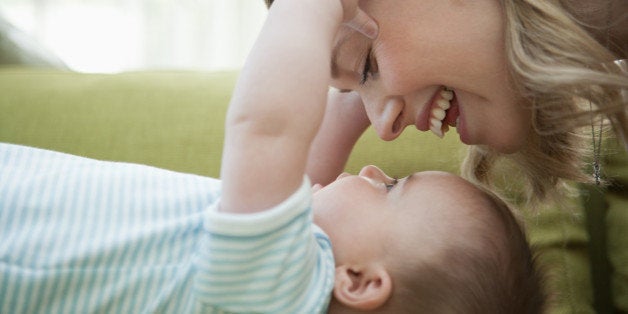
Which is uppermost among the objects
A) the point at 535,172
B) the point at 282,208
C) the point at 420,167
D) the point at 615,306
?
the point at 282,208

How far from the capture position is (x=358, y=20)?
3.08ft

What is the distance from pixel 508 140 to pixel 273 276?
1.56ft

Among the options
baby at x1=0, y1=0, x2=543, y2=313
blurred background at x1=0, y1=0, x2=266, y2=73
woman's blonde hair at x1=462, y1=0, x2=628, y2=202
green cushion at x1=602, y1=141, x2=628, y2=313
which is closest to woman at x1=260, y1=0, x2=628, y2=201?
woman's blonde hair at x1=462, y1=0, x2=628, y2=202

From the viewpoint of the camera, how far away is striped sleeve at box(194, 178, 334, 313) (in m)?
0.69

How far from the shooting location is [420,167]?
137 centimetres

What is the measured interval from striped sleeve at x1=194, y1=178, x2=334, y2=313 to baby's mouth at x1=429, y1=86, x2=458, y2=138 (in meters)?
0.37

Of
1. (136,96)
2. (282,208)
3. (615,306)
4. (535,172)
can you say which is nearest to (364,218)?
(282,208)

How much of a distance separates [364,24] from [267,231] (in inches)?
14.8

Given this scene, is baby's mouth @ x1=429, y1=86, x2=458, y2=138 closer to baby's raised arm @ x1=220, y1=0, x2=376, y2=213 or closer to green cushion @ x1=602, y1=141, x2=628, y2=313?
baby's raised arm @ x1=220, y1=0, x2=376, y2=213

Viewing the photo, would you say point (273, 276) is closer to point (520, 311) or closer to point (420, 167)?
point (520, 311)

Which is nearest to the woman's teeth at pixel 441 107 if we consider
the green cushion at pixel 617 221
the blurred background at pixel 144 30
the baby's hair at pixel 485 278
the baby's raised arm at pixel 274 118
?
the baby's hair at pixel 485 278

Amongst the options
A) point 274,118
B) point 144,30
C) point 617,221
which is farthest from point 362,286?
point 144,30

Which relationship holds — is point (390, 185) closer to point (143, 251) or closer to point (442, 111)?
point (442, 111)

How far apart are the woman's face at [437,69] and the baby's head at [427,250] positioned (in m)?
0.16
